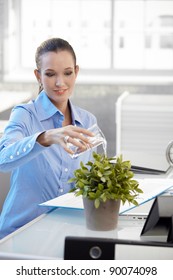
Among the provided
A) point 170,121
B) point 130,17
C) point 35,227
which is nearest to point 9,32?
point 130,17

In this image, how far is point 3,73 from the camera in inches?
270

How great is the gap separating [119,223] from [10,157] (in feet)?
1.45

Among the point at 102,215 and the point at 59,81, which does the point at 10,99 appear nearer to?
the point at 59,81

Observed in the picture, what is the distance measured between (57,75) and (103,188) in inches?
28.0

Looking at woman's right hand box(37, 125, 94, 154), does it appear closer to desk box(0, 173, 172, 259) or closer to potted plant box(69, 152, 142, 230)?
potted plant box(69, 152, 142, 230)

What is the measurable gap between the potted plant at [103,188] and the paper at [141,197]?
0.52 ft

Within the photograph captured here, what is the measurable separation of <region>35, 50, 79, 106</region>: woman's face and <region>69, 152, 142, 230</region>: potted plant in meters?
0.59

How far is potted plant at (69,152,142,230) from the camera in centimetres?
179

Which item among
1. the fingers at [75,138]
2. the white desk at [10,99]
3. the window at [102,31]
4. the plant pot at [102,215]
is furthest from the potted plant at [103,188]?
the window at [102,31]

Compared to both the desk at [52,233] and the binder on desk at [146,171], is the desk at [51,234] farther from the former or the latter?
the binder on desk at [146,171]

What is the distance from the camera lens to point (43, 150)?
2168mm

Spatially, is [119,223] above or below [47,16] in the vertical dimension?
below
